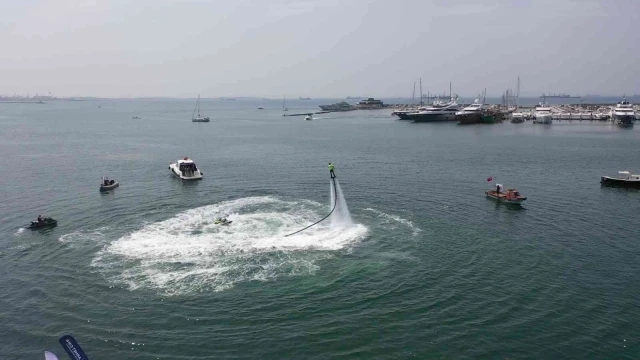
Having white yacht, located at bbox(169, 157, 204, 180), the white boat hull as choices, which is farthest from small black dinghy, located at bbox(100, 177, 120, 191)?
white yacht, located at bbox(169, 157, 204, 180)

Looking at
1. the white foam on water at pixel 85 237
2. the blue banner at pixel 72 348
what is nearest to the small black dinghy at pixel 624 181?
the white foam on water at pixel 85 237

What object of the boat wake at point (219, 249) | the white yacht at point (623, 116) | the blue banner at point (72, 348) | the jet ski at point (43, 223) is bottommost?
the boat wake at point (219, 249)

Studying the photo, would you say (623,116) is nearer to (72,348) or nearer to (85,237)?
(85,237)

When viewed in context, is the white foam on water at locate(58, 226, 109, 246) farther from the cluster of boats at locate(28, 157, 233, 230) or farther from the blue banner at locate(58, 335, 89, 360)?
the blue banner at locate(58, 335, 89, 360)

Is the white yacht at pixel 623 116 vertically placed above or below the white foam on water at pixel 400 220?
above

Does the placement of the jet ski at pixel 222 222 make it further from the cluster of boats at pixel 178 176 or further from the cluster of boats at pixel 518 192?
the cluster of boats at pixel 518 192

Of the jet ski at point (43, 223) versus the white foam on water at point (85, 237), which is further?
the jet ski at point (43, 223)

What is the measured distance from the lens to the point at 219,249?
1711 inches

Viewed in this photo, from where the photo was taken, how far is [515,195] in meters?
60.7

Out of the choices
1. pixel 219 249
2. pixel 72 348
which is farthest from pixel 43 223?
pixel 72 348

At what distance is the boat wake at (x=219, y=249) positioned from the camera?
37.5m

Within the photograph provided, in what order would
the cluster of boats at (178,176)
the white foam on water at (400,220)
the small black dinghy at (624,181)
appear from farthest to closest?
the small black dinghy at (624,181), the cluster of boats at (178,176), the white foam on water at (400,220)

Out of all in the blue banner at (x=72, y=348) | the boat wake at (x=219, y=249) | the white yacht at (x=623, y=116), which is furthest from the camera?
the white yacht at (x=623, y=116)

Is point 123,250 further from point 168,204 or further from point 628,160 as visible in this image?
point 628,160
